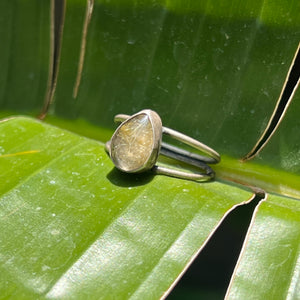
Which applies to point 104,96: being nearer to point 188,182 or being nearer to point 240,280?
point 188,182

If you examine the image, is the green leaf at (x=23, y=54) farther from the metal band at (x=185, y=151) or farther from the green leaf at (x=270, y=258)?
the green leaf at (x=270, y=258)

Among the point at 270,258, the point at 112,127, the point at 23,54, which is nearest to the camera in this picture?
the point at 270,258

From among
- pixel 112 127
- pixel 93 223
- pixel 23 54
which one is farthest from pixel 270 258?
pixel 23 54

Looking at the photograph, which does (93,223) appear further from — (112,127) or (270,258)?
(112,127)

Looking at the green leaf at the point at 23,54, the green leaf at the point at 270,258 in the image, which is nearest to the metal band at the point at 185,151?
the green leaf at the point at 270,258

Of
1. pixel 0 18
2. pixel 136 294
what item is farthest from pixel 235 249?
pixel 0 18

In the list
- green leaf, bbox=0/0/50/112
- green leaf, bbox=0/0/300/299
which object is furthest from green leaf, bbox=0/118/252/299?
green leaf, bbox=0/0/50/112
